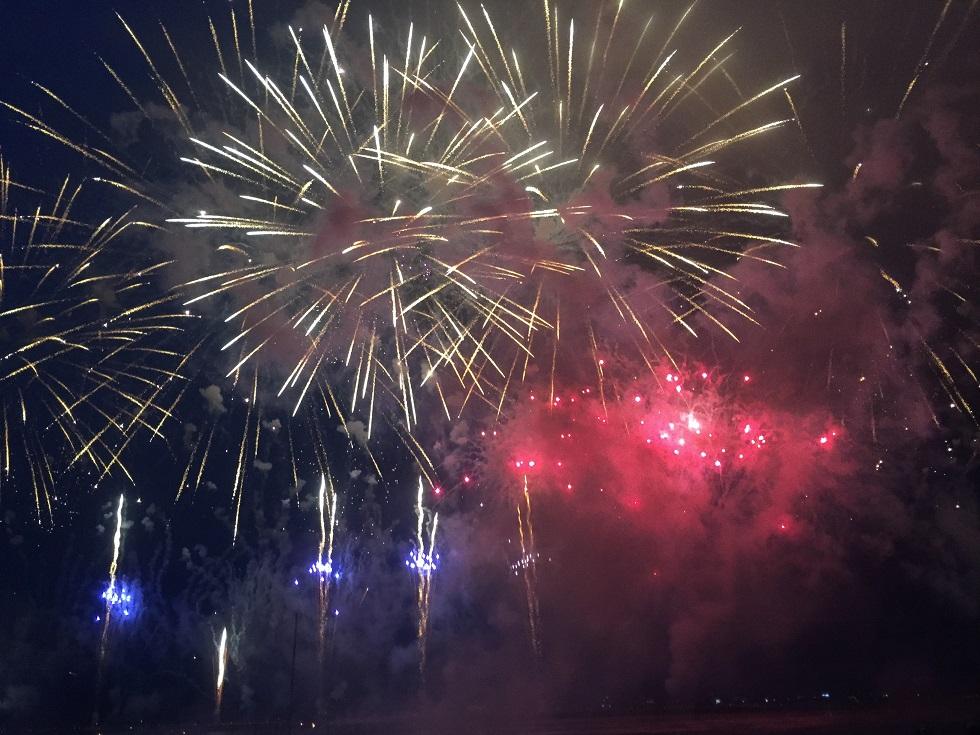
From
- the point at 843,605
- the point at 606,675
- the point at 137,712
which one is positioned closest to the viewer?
the point at 843,605

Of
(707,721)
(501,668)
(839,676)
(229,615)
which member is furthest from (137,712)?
(839,676)

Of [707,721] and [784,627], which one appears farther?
[784,627]

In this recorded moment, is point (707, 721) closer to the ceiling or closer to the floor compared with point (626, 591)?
closer to the floor

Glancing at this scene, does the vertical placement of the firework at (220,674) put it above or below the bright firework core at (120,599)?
below

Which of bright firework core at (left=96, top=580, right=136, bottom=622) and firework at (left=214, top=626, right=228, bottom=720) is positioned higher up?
bright firework core at (left=96, top=580, right=136, bottom=622)

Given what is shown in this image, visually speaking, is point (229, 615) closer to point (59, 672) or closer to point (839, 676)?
point (59, 672)

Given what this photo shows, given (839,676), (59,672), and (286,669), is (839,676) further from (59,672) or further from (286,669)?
(59,672)

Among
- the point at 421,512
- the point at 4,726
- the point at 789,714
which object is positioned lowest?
the point at 789,714

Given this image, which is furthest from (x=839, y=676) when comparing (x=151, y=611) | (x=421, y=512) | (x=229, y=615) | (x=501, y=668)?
(x=151, y=611)

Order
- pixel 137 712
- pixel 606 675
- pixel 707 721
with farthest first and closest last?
pixel 137 712 < pixel 606 675 < pixel 707 721
